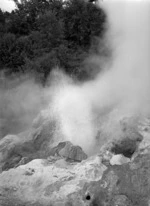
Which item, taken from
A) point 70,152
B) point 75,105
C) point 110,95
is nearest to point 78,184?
point 70,152

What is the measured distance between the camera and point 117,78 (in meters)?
11.9

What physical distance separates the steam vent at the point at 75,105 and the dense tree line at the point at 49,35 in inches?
2.7

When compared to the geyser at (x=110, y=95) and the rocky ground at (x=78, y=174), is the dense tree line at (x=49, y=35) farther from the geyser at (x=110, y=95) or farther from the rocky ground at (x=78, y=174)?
the rocky ground at (x=78, y=174)

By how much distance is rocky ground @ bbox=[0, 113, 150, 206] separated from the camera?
569 cm

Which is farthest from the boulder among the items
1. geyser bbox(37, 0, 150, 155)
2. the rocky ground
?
geyser bbox(37, 0, 150, 155)

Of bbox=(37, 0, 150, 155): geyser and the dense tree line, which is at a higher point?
the dense tree line

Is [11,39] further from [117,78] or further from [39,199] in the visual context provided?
[39,199]

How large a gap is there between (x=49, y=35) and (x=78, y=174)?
39.0ft

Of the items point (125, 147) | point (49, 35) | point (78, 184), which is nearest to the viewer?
point (78, 184)

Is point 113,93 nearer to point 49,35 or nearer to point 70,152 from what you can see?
point 70,152

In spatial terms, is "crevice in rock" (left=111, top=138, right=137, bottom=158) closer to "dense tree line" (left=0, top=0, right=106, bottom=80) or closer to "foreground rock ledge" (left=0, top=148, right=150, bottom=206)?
"foreground rock ledge" (left=0, top=148, right=150, bottom=206)

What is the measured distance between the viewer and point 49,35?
647 inches

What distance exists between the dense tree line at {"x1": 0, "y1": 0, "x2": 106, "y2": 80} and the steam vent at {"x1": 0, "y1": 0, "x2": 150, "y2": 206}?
0.07m

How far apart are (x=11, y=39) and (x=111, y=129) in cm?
1064
